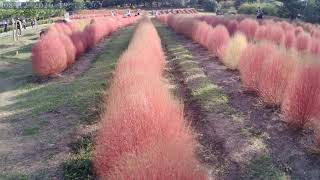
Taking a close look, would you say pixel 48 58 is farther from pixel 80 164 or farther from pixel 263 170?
pixel 263 170

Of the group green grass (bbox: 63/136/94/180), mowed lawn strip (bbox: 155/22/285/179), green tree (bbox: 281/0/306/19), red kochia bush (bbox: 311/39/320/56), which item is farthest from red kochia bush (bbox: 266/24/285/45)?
green tree (bbox: 281/0/306/19)

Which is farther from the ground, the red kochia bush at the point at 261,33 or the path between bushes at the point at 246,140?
the red kochia bush at the point at 261,33

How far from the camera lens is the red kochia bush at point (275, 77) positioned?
1037cm

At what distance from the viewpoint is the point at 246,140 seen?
28.2ft

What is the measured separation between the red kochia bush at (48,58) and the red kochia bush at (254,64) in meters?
7.04

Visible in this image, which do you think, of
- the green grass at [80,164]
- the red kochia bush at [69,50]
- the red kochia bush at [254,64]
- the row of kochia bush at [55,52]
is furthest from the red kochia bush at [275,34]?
the green grass at [80,164]

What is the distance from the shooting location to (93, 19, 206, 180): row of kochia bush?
15.2 feet

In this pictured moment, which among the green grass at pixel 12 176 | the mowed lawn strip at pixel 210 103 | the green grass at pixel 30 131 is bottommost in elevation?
the green grass at pixel 12 176

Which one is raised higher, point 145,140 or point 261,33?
point 145,140

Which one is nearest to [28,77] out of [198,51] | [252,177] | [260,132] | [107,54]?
Answer: [107,54]

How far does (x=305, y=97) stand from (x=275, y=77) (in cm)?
175

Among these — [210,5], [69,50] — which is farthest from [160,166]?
[210,5]

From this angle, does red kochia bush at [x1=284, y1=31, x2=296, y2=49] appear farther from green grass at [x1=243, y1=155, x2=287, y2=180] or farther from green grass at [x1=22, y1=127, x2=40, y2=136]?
green grass at [x1=22, y1=127, x2=40, y2=136]

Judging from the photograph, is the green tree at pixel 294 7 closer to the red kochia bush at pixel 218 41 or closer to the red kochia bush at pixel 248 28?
the red kochia bush at pixel 248 28
